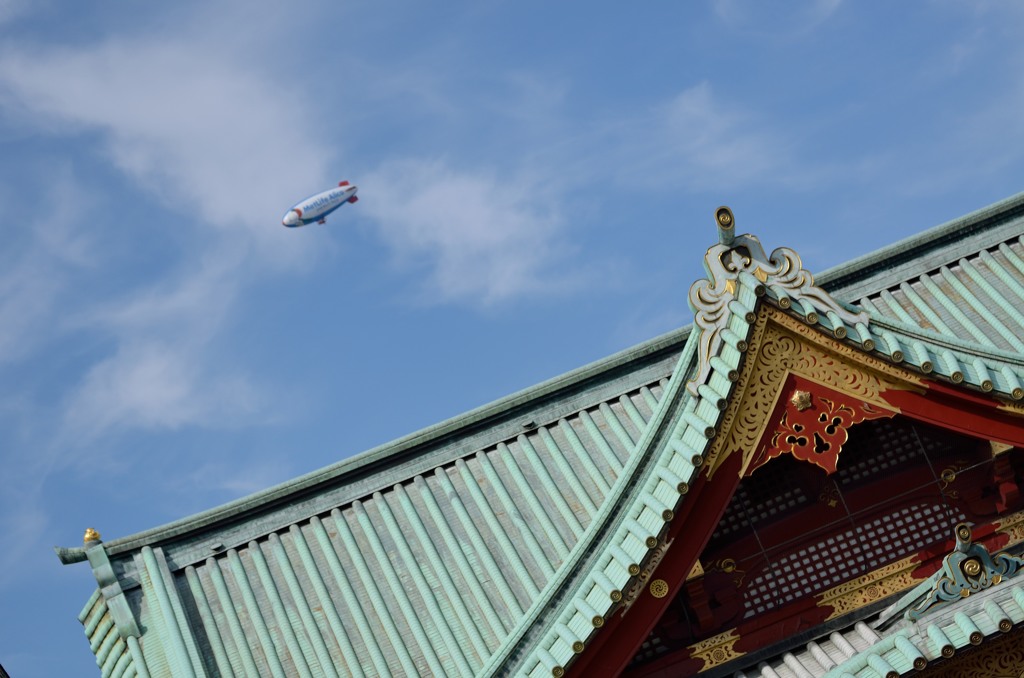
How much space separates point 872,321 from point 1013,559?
2665mm

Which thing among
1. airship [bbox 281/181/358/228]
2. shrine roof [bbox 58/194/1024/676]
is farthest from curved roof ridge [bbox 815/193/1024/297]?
airship [bbox 281/181/358/228]

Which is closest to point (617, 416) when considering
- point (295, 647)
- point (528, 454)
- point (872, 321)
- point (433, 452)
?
point (528, 454)

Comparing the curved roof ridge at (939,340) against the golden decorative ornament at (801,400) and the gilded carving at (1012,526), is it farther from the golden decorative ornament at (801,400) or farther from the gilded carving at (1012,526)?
the gilded carving at (1012,526)

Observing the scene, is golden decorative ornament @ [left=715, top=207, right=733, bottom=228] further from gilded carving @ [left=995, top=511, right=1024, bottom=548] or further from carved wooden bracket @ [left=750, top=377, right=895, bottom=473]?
gilded carving @ [left=995, top=511, right=1024, bottom=548]

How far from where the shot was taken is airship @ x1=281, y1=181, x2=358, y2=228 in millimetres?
97688

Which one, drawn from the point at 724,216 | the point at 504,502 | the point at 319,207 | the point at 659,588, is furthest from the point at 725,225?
the point at 319,207

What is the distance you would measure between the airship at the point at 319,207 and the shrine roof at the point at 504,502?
258 ft

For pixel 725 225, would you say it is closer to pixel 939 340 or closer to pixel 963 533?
pixel 939 340

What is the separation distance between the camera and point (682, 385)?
1409cm

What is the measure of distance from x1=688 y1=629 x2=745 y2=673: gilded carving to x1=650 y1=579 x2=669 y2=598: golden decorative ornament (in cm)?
115

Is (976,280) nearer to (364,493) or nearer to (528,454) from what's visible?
(528,454)

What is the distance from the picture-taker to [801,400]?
14.1 metres

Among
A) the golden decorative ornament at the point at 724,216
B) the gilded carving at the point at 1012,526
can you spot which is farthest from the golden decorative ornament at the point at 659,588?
the gilded carving at the point at 1012,526

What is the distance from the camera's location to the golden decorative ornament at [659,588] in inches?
531
